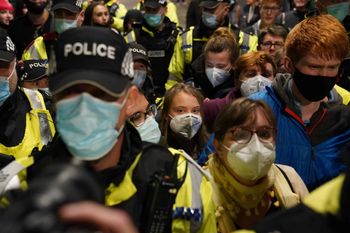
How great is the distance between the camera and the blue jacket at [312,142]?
374 centimetres

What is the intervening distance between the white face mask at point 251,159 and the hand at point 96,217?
1920 mm

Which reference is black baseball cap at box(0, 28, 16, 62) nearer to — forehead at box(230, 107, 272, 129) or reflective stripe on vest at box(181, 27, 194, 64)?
forehead at box(230, 107, 272, 129)

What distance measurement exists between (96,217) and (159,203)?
110cm

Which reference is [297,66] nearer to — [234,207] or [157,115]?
[234,207]

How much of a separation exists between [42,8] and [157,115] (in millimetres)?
3810

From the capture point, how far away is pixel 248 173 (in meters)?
3.30

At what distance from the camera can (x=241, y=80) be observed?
5.22 meters

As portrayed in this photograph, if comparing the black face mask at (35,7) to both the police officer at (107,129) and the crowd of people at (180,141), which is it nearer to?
the crowd of people at (180,141)

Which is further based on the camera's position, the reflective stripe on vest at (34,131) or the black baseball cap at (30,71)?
the black baseball cap at (30,71)

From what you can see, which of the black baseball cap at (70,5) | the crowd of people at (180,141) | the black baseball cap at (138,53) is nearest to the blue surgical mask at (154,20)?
the black baseball cap at (70,5)

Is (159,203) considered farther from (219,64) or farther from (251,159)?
(219,64)

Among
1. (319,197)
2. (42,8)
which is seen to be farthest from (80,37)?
(42,8)

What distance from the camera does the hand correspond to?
1.31 meters

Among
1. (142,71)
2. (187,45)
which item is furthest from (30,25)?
(142,71)
